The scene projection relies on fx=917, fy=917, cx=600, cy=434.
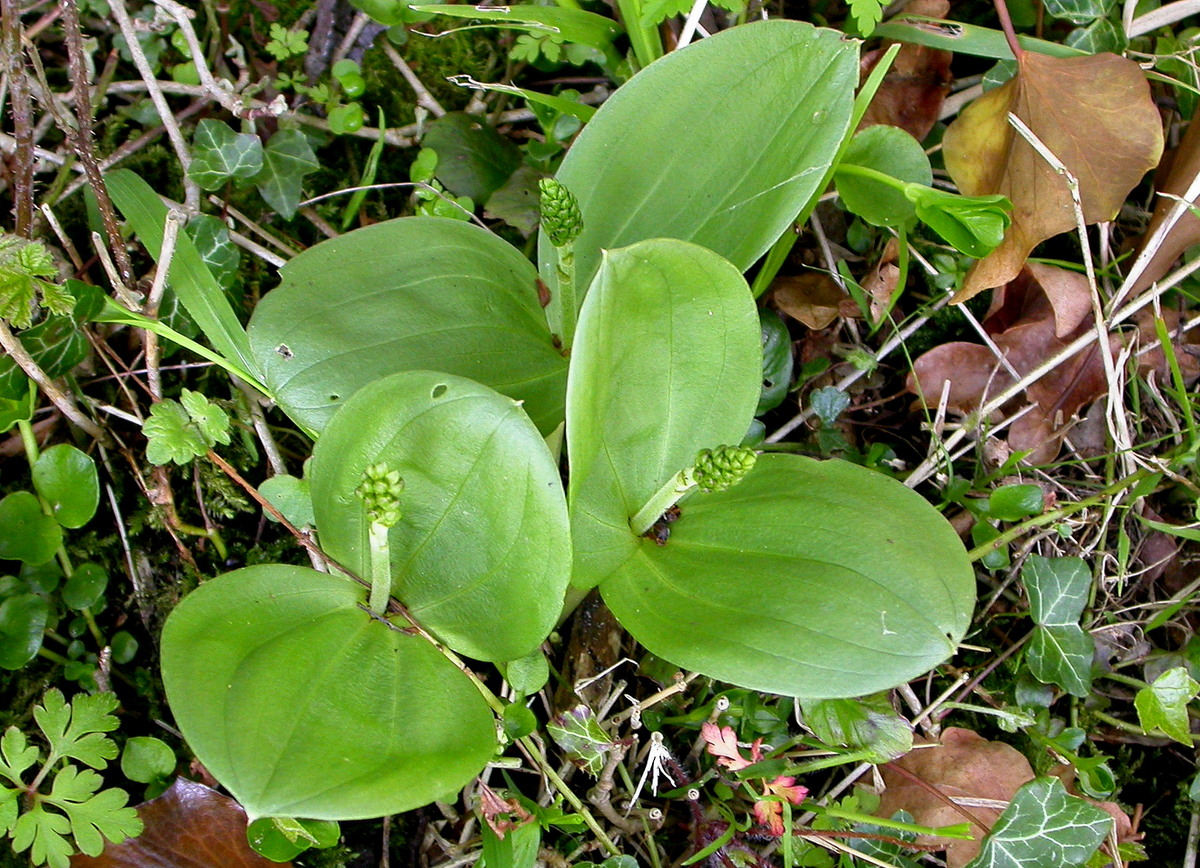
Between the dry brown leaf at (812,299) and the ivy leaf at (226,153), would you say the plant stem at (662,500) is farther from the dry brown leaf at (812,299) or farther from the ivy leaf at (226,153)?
the ivy leaf at (226,153)

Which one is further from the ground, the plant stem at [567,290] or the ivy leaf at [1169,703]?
the plant stem at [567,290]

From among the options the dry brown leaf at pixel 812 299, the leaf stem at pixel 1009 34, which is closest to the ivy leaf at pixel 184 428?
the dry brown leaf at pixel 812 299

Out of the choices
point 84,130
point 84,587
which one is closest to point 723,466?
point 84,587

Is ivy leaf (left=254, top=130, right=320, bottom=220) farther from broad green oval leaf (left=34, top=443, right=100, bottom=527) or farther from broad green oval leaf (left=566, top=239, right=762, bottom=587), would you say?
broad green oval leaf (left=566, top=239, right=762, bottom=587)

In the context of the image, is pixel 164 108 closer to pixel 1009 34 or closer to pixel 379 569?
pixel 379 569

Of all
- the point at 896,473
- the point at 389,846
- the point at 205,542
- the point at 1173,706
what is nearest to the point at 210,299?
the point at 205,542

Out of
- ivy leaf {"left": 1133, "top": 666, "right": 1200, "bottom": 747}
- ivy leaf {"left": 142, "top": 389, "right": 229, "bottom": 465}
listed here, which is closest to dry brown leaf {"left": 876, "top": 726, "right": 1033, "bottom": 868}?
ivy leaf {"left": 1133, "top": 666, "right": 1200, "bottom": 747}

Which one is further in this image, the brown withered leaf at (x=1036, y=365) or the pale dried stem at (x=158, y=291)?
the brown withered leaf at (x=1036, y=365)
